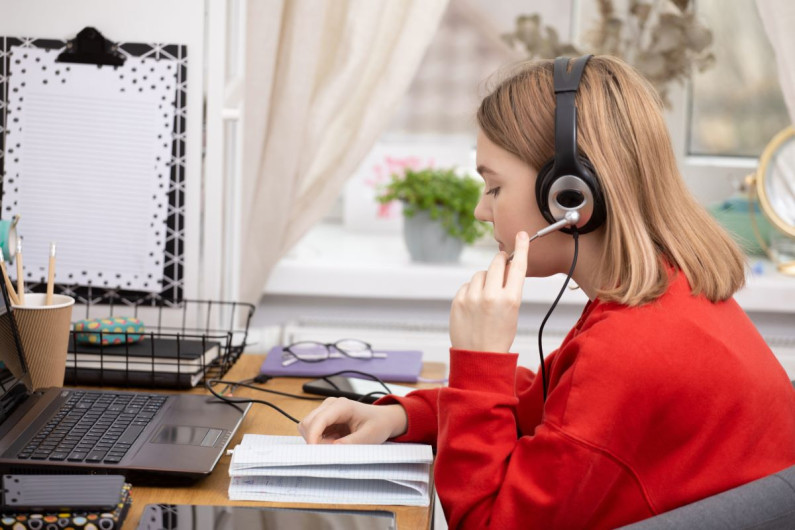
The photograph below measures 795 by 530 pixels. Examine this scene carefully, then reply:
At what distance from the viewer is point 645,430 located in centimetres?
84

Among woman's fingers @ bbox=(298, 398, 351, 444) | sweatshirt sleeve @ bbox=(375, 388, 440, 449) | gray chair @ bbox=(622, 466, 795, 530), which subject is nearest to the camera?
gray chair @ bbox=(622, 466, 795, 530)

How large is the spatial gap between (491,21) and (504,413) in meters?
1.67

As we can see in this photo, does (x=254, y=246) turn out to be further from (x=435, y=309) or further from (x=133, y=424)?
(x=133, y=424)

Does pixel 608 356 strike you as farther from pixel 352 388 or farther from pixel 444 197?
pixel 444 197

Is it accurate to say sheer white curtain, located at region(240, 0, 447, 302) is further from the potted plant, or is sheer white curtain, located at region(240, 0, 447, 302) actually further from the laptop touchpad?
the laptop touchpad

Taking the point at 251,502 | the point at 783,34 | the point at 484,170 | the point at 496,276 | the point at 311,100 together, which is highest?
the point at 783,34

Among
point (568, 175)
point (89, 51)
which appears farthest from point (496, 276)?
point (89, 51)

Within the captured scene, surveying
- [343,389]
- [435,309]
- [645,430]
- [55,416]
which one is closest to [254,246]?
[435,309]

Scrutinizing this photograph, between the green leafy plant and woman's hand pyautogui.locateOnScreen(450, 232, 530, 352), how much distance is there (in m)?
1.18

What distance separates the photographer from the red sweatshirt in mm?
822

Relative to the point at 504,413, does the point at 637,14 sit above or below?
above

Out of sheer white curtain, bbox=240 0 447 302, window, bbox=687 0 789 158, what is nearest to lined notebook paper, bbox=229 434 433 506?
sheer white curtain, bbox=240 0 447 302

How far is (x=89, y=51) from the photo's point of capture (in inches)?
55.2

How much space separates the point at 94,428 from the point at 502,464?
1.51 ft
